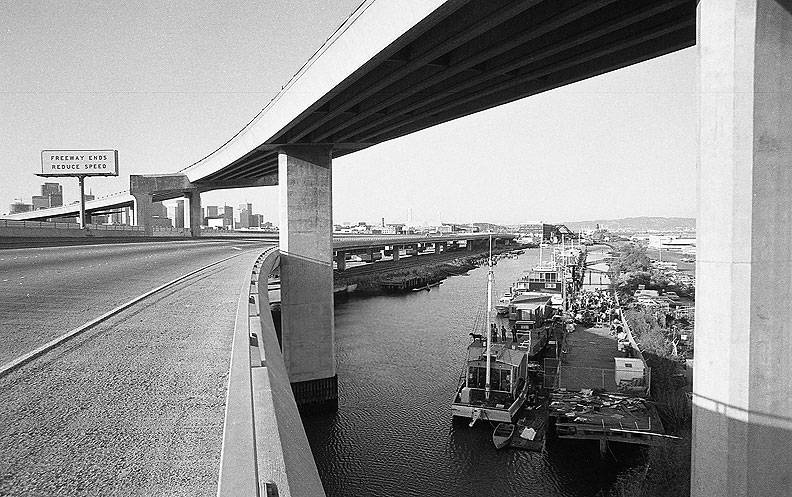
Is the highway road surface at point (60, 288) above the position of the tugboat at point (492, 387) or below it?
above

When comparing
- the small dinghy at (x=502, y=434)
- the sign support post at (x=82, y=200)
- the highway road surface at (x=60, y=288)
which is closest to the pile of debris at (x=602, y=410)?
the small dinghy at (x=502, y=434)

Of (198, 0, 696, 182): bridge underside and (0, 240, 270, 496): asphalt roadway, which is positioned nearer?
(0, 240, 270, 496): asphalt roadway

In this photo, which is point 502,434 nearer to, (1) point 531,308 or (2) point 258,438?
(2) point 258,438

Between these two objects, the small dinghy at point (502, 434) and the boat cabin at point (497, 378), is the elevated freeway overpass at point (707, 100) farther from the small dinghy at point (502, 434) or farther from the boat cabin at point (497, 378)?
the boat cabin at point (497, 378)

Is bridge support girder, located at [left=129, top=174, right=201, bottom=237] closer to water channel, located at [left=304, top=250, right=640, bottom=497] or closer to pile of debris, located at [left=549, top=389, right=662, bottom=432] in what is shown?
water channel, located at [left=304, top=250, right=640, bottom=497]

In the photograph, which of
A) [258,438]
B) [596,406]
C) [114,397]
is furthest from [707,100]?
[596,406]

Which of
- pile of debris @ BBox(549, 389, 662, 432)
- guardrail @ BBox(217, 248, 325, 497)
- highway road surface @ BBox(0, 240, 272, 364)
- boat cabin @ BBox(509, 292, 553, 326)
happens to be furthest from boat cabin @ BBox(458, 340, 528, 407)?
guardrail @ BBox(217, 248, 325, 497)

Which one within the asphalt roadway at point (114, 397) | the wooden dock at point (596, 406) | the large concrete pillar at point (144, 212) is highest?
the large concrete pillar at point (144, 212)

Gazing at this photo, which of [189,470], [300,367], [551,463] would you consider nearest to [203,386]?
[189,470]
